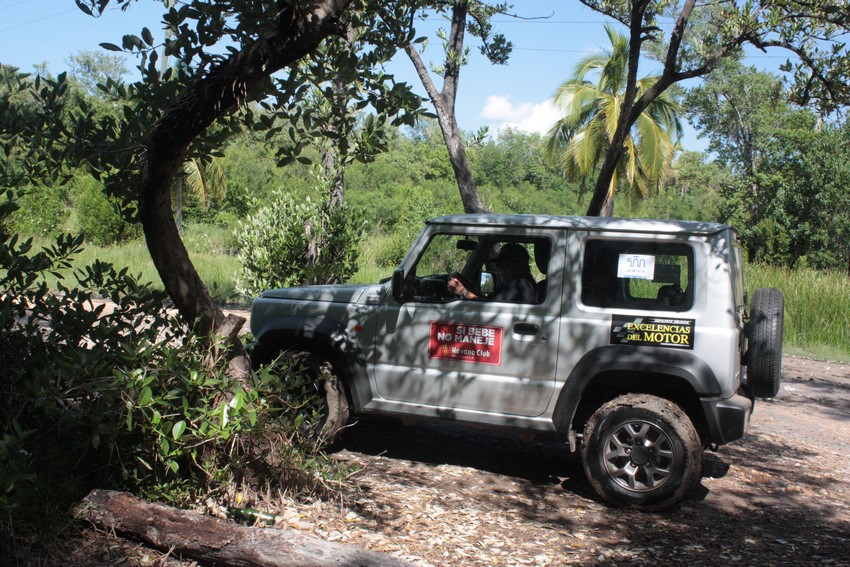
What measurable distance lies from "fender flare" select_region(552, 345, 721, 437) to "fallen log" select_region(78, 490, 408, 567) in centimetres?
189

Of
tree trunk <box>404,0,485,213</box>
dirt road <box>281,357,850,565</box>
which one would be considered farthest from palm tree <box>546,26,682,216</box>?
dirt road <box>281,357,850,565</box>

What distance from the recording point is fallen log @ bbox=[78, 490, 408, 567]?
12.3ft

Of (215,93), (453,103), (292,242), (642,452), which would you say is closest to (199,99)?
(215,93)

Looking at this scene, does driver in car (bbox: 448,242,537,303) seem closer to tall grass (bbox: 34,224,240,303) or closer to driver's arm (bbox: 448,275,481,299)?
driver's arm (bbox: 448,275,481,299)

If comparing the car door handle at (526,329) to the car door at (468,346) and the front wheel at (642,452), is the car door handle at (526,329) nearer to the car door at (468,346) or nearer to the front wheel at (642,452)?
the car door at (468,346)

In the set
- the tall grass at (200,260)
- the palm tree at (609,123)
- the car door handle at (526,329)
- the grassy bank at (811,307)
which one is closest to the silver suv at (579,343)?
the car door handle at (526,329)

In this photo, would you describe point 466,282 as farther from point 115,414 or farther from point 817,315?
point 817,315

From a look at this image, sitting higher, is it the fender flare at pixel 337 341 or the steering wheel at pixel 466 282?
the steering wheel at pixel 466 282

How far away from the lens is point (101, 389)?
13.4 feet

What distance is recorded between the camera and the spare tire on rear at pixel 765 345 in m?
5.31

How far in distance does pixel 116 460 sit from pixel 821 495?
4806 mm

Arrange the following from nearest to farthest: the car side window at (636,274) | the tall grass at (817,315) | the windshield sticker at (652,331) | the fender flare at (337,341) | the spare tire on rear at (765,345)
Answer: the windshield sticker at (652,331) < the car side window at (636,274) < the spare tire on rear at (765,345) < the fender flare at (337,341) < the tall grass at (817,315)

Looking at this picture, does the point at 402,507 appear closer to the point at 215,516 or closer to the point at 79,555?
the point at 215,516

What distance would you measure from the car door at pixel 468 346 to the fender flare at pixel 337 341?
0.11 metres
